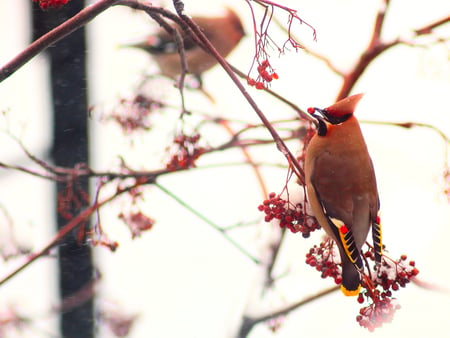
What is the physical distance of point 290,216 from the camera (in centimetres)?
53

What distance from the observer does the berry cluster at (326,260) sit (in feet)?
1.75

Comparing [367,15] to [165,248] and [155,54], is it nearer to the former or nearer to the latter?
[155,54]

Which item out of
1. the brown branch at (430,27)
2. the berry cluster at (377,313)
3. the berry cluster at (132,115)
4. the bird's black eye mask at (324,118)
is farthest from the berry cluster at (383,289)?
the berry cluster at (132,115)

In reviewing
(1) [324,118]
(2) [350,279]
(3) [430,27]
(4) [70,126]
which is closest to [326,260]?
(2) [350,279]

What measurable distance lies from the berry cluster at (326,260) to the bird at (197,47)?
0.43 meters

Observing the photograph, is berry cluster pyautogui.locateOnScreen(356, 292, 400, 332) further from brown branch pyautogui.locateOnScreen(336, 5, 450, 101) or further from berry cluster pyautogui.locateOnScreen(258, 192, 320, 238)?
brown branch pyautogui.locateOnScreen(336, 5, 450, 101)

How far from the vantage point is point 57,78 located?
2.75 feet

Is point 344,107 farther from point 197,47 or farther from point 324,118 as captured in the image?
point 197,47

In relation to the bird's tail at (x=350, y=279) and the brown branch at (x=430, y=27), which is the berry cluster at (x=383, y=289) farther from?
the brown branch at (x=430, y=27)

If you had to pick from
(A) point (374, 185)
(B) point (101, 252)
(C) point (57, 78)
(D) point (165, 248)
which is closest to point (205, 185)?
(D) point (165, 248)

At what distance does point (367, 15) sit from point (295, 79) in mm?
284

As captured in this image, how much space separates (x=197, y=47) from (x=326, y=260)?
1.51 feet

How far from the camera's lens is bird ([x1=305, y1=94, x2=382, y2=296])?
0.57 metres

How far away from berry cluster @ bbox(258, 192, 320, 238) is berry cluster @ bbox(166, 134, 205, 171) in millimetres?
135
